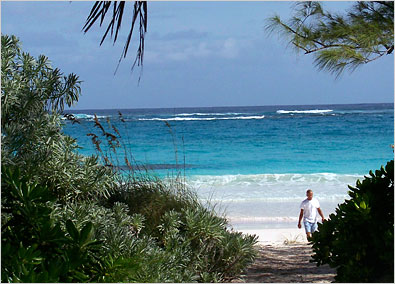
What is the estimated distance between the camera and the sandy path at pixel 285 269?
15.2 feet

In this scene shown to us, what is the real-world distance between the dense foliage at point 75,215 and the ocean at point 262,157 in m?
0.38

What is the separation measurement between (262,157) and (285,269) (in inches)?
687

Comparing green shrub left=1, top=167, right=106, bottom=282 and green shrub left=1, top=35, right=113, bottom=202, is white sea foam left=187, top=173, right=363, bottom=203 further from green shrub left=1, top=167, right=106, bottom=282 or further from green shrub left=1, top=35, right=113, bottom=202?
green shrub left=1, top=167, right=106, bottom=282

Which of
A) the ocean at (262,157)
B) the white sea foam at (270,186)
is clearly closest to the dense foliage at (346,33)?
the ocean at (262,157)

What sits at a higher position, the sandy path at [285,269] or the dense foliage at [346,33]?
the dense foliage at [346,33]

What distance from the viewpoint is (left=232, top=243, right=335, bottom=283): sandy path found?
4.62 m

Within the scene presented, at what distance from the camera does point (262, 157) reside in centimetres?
2239

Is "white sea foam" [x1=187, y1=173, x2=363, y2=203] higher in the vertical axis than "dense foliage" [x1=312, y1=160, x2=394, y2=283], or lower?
lower

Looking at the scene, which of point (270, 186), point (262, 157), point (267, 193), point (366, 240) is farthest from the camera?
point (262, 157)

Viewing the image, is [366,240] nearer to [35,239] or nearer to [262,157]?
[35,239]

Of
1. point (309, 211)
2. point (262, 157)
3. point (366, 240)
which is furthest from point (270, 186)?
point (366, 240)

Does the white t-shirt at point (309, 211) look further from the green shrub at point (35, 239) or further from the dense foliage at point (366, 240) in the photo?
the green shrub at point (35, 239)

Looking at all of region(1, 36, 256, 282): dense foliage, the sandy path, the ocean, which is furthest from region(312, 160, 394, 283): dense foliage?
the ocean

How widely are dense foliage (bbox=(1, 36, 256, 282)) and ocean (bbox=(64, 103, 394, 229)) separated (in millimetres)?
378
